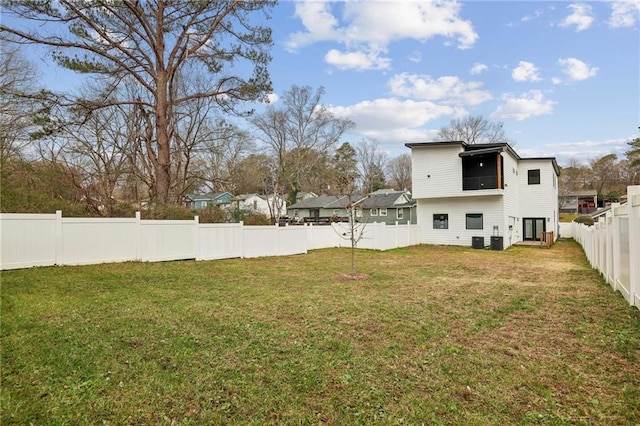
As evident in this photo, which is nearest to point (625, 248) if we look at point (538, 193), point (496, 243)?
point (496, 243)

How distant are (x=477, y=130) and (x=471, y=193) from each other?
24047 millimetres

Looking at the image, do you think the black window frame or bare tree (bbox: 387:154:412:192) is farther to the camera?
bare tree (bbox: 387:154:412:192)

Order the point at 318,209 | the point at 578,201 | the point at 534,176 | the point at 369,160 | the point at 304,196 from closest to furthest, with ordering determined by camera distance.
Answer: the point at 534,176
the point at 318,209
the point at 304,196
the point at 578,201
the point at 369,160

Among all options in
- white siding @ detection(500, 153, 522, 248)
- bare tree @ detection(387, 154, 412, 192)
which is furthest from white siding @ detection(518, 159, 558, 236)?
bare tree @ detection(387, 154, 412, 192)

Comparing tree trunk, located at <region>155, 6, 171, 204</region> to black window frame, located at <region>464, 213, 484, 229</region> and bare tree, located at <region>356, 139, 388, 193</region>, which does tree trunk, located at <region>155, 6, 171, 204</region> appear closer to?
black window frame, located at <region>464, 213, 484, 229</region>

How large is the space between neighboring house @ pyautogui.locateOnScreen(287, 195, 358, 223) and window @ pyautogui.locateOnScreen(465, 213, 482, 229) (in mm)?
21328

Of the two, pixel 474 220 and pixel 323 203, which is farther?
pixel 323 203

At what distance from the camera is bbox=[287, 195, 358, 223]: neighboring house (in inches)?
1654

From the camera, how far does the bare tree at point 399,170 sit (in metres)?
57.3

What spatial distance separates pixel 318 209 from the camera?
146 feet

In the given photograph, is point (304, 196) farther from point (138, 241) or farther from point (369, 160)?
point (138, 241)

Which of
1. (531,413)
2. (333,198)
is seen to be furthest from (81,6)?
(333,198)

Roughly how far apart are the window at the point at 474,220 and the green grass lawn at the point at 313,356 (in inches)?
523

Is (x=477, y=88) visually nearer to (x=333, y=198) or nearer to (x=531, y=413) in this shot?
(x=531, y=413)
